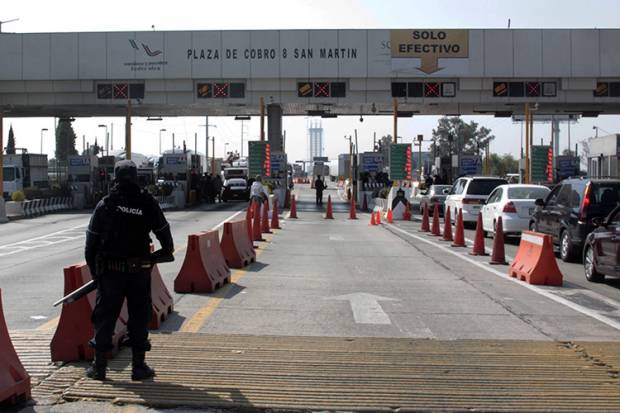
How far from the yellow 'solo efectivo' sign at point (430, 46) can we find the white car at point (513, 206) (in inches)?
706

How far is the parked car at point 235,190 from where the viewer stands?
50531mm

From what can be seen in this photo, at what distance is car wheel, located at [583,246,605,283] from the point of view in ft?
41.2

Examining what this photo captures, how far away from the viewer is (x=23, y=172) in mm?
45500

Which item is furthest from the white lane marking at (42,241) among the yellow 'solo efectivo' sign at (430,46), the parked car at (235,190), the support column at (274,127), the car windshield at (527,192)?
the parked car at (235,190)

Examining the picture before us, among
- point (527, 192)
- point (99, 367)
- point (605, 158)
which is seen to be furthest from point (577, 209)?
point (605, 158)

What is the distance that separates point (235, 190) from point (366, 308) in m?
41.5

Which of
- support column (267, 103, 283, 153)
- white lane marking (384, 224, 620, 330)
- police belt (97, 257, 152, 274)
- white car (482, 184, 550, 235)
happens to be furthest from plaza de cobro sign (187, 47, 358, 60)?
police belt (97, 257, 152, 274)

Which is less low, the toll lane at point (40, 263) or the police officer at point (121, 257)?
the police officer at point (121, 257)

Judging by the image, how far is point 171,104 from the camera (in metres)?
39.8

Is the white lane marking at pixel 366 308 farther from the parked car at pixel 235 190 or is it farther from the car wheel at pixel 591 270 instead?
the parked car at pixel 235 190

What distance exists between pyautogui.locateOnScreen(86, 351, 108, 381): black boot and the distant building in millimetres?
44536

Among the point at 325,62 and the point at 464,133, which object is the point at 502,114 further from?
the point at 464,133

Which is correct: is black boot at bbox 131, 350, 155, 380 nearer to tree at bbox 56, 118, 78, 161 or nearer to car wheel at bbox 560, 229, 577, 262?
car wheel at bbox 560, 229, 577, 262

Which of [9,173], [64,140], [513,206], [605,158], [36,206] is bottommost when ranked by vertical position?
[36,206]
